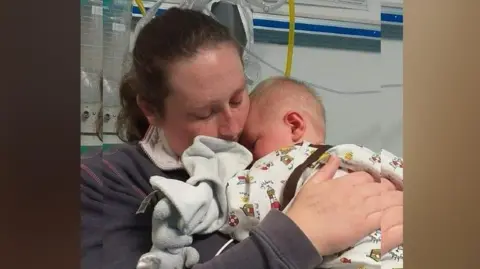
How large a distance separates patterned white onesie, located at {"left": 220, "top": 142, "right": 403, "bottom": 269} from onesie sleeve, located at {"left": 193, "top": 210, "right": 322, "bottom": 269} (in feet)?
0.16

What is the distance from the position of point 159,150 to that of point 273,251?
8.9 inches

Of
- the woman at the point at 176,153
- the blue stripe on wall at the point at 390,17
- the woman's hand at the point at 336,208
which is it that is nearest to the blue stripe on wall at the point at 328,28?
the blue stripe on wall at the point at 390,17

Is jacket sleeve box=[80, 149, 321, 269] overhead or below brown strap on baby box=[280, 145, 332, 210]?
below

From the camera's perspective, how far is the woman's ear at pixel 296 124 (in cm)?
90

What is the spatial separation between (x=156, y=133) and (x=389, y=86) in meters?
0.32

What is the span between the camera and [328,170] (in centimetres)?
80

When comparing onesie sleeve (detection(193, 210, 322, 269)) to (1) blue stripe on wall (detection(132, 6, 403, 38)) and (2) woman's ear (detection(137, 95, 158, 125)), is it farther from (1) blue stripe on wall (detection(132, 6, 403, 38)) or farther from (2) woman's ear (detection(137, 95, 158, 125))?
(1) blue stripe on wall (detection(132, 6, 403, 38))

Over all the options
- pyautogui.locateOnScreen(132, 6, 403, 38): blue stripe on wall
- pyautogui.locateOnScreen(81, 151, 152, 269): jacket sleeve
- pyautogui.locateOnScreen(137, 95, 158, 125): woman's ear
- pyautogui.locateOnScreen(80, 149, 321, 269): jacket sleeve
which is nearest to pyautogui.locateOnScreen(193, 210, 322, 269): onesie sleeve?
pyautogui.locateOnScreen(80, 149, 321, 269): jacket sleeve

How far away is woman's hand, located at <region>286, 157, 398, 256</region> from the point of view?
741mm

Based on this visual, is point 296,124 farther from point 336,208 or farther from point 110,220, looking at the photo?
point 110,220

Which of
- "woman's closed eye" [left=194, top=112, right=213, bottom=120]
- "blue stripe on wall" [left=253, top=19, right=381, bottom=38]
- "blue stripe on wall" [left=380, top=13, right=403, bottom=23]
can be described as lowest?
"woman's closed eye" [left=194, top=112, right=213, bottom=120]

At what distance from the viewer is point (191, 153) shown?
815mm

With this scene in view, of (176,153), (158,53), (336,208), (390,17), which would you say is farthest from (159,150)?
(390,17)
